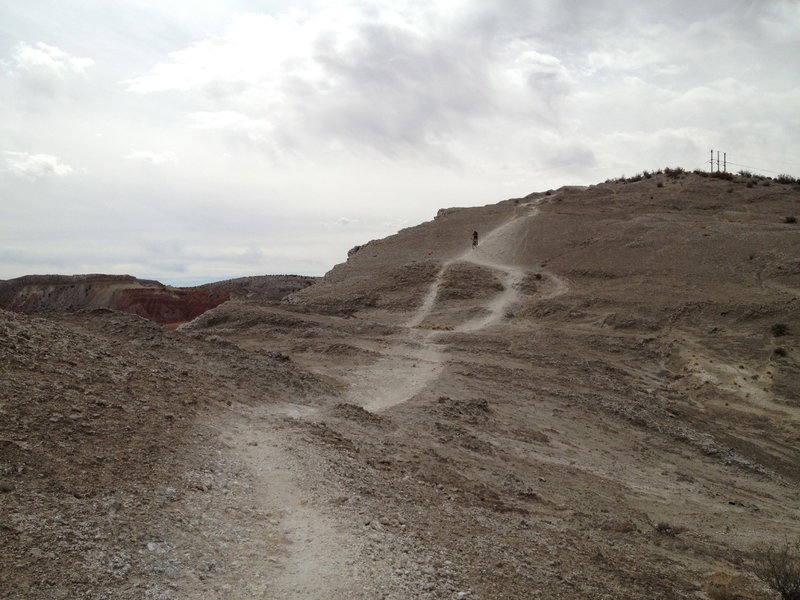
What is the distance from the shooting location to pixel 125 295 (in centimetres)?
5031

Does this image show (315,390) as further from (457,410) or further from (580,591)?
(580,591)

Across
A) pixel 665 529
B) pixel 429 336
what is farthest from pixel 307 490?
pixel 429 336

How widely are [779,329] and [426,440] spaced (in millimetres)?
15118

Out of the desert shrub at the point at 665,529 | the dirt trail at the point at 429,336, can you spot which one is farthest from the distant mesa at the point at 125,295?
the desert shrub at the point at 665,529

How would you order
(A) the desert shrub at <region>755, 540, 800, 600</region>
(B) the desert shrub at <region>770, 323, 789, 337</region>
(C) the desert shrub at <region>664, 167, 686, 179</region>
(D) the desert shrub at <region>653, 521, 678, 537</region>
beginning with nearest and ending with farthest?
(A) the desert shrub at <region>755, 540, 800, 600</region>, (D) the desert shrub at <region>653, 521, 678, 537</region>, (B) the desert shrub at <region>770, 323, 789, 337</region>, (C) the desert shrub at <region>664, 167, 686, 179</region>

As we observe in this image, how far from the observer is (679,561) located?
336 inches

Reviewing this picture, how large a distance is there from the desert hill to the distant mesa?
27166 millimetres

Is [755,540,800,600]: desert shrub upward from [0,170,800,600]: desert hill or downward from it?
downward

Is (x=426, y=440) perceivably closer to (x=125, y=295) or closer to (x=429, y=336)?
(x=429, y=336)

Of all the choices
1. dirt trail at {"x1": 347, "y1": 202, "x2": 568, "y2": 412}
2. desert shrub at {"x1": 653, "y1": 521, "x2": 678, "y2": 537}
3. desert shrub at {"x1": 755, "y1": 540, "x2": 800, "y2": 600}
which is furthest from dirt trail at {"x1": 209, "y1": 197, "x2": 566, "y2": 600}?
desert shrub at {"x1": 653, "y1": 521, "x2": 678, "y2": 537}

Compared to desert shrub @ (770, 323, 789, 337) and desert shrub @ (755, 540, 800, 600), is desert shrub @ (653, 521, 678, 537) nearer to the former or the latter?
desert shrub @ (755, 540, 800, 600)

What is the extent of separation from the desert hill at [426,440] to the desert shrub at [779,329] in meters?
0.08

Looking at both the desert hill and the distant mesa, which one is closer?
the desert hill

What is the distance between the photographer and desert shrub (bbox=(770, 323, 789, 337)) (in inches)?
808
